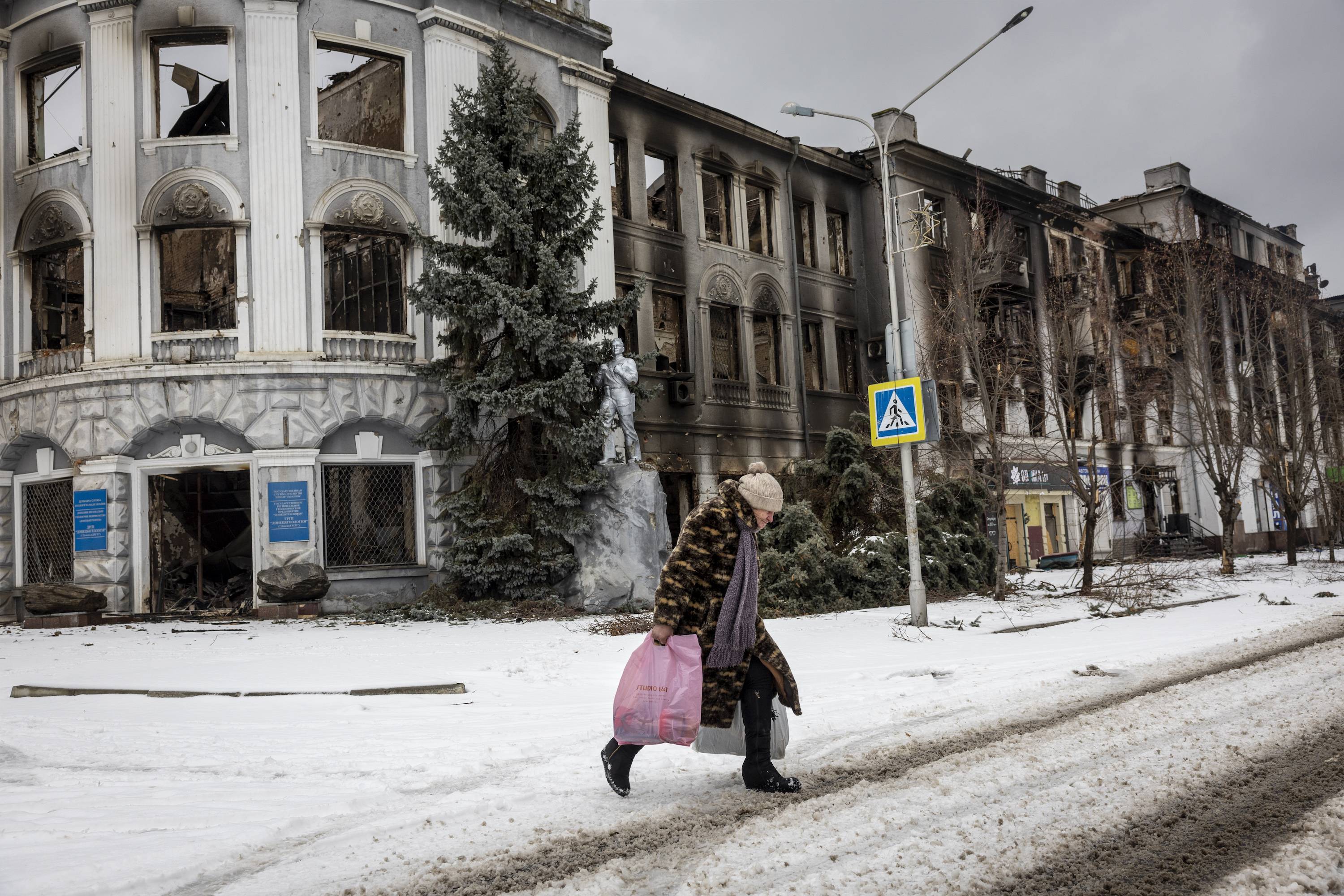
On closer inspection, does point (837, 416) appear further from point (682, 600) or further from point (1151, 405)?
point (682, 600)

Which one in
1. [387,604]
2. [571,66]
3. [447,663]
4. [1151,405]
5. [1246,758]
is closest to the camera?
[1246,758]

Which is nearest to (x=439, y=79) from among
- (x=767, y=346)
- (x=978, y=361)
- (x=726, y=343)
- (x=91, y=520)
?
(x=726, y=343)

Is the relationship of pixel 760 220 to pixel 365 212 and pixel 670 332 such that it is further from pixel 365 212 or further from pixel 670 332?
pixel 365 212

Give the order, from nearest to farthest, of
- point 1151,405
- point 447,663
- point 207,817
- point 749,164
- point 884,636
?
1. point 207,817
2. point 447,663
3. point 884,636
4. point 749,164
5. point 1151,405

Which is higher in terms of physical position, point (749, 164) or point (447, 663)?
point (749, 164)

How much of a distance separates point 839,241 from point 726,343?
6113 mm

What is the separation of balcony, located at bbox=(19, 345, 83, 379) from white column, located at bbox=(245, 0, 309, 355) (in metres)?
3.40

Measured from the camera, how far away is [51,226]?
64.7 ft

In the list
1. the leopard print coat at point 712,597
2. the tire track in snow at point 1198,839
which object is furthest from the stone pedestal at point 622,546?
the tire track in snow at point 1198,839

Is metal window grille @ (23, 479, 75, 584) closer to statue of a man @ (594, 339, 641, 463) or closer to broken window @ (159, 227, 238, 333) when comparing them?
broken window @ (159, 227, 238, 333)

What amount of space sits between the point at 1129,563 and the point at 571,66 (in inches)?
597

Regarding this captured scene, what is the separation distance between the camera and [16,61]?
20281 millimetres

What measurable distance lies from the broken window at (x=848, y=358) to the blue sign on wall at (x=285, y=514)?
1651 centimetres

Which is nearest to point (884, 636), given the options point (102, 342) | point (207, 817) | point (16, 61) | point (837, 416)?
point (207, 817)
